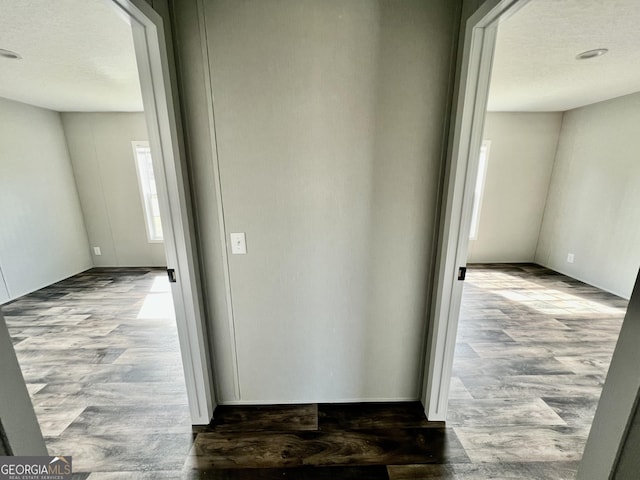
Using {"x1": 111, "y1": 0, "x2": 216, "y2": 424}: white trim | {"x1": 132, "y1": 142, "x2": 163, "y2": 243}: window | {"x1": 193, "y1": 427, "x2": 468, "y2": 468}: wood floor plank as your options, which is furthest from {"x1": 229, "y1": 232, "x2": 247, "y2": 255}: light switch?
{"x1": 132, "y1": 142, "x2": 163, "y2": 243}: window

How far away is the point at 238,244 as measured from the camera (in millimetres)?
1556

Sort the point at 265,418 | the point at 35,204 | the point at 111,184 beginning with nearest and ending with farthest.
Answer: the point at 265,418, the point at 35,204, the point at 111,184

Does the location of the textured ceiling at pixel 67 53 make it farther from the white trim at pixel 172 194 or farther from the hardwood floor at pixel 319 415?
the hardwood floor at pixel 319 415

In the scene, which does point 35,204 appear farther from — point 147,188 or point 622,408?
point 622,408

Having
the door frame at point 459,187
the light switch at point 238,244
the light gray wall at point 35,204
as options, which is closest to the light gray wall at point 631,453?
the door frame at point 459,187

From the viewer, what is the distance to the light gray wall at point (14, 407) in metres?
0.59

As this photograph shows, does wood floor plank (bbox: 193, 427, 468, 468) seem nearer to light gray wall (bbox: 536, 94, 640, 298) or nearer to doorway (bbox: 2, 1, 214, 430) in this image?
doorway (bbox: 2, 1, 214, 430)

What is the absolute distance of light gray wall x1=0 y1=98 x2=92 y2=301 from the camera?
3439mm

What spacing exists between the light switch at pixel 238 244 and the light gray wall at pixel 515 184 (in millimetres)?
4430

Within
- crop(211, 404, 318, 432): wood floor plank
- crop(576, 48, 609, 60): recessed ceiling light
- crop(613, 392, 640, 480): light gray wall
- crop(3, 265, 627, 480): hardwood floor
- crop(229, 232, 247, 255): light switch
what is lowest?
crop(3, 265, 627, 480): hardwood floor

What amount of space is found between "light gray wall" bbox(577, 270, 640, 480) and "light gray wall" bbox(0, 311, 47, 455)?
51.9 inches

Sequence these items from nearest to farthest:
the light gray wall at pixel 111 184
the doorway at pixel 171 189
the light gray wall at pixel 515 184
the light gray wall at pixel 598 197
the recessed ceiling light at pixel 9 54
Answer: the doorway at pixel 171 189 < the recessed ceiling light at pixel 9 54 < the light gray wall at pixel 598 197 < the light gray wall at pixel 111 184 < the light gray wall at pixel 515 184

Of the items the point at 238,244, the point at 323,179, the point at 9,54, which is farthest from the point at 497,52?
the point at 9,54

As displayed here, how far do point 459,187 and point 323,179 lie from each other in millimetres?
689
